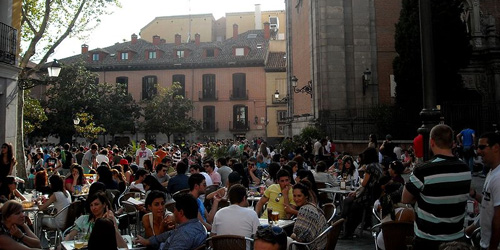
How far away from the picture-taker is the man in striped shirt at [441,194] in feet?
13.0

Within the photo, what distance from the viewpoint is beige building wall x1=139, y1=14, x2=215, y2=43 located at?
189 ft

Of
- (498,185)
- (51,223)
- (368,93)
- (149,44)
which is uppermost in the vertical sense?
(149,44)

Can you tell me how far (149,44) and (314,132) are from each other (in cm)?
3596

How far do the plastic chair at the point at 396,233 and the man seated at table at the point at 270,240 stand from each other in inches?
94.9

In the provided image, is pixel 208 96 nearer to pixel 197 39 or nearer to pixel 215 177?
pixel 197 39

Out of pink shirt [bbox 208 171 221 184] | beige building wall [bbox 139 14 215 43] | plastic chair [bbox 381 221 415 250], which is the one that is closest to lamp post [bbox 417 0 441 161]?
plastic chair [bbox 381 221 415 250]

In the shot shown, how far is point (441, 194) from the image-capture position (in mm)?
3967

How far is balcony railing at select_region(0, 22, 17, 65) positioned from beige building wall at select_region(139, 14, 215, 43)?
144ft

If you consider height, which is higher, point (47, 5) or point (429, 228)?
point (47, 5)

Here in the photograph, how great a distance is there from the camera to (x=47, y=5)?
16.2 meters

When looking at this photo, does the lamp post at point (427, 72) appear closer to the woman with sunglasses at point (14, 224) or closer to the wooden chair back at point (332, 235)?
the wooden chair back at point (332, 235)

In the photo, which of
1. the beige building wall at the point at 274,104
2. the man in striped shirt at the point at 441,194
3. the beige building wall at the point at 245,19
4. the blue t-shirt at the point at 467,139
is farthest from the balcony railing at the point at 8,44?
the beige building wall at the point at 245,19

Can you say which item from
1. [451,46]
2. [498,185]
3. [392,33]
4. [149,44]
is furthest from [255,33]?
[498,185]

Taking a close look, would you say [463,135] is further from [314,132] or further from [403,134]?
[314,132]
